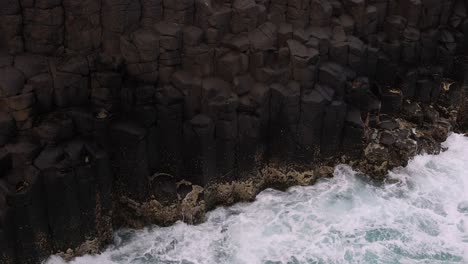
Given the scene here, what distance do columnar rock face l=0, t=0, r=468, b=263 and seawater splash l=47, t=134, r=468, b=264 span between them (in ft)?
2.66

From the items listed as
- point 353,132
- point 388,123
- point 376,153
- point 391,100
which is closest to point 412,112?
point 391,100

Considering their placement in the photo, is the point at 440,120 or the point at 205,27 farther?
the point at 440,120

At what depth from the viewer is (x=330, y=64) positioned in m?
16.2

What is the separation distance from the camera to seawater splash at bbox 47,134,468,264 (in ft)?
48.0

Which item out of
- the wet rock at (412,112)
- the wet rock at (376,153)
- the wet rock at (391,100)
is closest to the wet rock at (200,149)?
the wet rock at (376,153)

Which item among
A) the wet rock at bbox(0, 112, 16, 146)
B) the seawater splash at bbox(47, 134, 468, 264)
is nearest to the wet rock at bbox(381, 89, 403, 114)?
the seawater splash at bbox(47, 134, 468, 264)

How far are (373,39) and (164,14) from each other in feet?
20.2

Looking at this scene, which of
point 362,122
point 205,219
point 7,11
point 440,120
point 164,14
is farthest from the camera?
point 440,120

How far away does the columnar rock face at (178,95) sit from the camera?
1332 centimetres

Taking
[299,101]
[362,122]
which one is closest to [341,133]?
[362,122]

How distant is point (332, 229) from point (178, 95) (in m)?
5.11

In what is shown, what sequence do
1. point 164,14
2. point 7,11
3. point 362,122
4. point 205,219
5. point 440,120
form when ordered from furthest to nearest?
point 440,120
point 362,122
point 205,219
point 164,14
point 7,11

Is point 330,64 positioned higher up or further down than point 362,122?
higher up

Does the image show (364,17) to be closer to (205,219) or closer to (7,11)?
(205,219)
